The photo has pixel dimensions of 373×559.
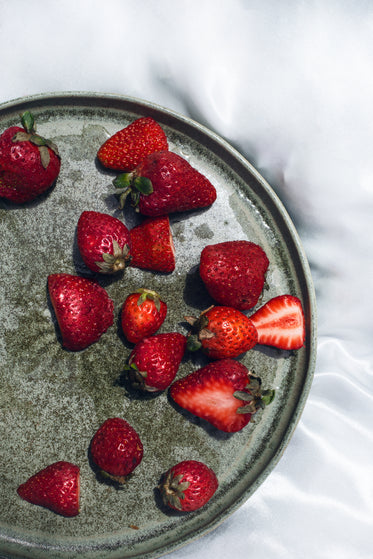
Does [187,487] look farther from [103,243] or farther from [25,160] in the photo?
[25,160]

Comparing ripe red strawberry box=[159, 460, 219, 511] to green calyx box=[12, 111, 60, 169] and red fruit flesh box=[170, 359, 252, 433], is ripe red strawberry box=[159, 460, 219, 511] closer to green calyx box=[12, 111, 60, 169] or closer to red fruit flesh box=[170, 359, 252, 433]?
red fruit flesh box=[170, 359, 252, 433]

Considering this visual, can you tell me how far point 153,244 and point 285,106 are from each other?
63 cm

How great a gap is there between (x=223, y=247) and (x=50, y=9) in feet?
3.06

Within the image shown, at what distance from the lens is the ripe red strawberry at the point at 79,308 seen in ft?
3.95

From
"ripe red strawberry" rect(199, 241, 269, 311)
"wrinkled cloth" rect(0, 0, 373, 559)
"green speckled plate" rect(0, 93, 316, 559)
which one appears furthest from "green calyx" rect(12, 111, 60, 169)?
"ripe red strawberry" rect(199, 241, 269, 311)

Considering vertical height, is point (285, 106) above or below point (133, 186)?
above

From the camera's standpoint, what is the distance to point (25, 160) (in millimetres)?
1182

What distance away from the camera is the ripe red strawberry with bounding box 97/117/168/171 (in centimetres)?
127

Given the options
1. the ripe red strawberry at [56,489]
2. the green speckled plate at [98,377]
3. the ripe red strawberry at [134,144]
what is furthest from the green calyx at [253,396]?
the ripe red strawberry at [134,144]

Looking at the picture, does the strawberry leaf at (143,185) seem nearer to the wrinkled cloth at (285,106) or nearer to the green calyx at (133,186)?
the green calyx at (133,186)

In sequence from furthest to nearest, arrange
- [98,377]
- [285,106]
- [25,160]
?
[285,106]
[98,377]
[25,160]

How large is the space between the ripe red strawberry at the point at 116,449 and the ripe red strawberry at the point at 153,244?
44 centimetres

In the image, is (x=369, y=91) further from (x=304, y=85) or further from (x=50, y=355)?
(x=50, y=355)

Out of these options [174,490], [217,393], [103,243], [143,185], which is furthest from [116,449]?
[143,185]
